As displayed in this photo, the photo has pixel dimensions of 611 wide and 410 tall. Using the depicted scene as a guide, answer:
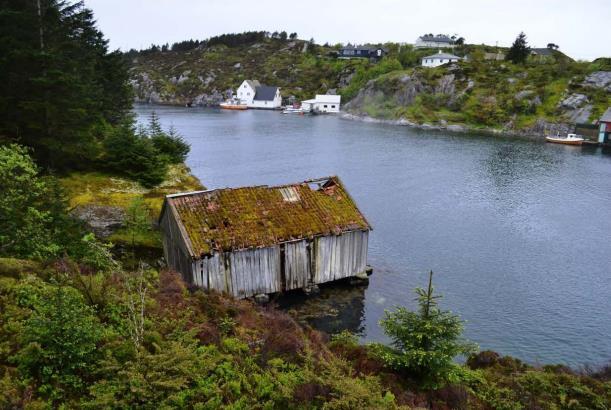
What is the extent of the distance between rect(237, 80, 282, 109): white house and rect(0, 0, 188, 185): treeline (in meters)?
129

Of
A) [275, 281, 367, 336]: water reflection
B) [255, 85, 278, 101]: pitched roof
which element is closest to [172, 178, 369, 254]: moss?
[275, 281, 367, 336]: water reflection

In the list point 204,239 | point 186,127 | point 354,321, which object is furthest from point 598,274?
point 186,127

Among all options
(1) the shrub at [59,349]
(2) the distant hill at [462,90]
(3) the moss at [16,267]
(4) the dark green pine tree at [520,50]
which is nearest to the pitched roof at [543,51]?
(2) the distant hill at [462,90]

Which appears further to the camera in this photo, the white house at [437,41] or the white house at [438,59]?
the white house at [437,41]

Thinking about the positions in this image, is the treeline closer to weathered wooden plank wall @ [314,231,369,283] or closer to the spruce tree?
weathered wooden plank wall @ [314,231,369,283]

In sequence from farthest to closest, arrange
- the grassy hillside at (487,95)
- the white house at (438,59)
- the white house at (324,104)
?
the white house at (438,59) < the white house at (324,104) < the grassy hillside at (487,95)

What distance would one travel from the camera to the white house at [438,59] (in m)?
158

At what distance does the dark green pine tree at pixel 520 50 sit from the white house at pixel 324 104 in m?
55.1

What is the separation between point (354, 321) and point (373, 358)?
8.83 meters

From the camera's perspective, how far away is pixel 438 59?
16125 cm

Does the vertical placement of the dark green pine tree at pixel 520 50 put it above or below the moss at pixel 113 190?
above

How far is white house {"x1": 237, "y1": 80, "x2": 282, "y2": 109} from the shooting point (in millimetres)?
164750

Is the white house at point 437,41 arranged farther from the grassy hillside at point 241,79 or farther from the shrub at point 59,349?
the shrub at point 59,349

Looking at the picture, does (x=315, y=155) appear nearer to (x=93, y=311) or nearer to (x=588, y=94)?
(x=93, y=311)
